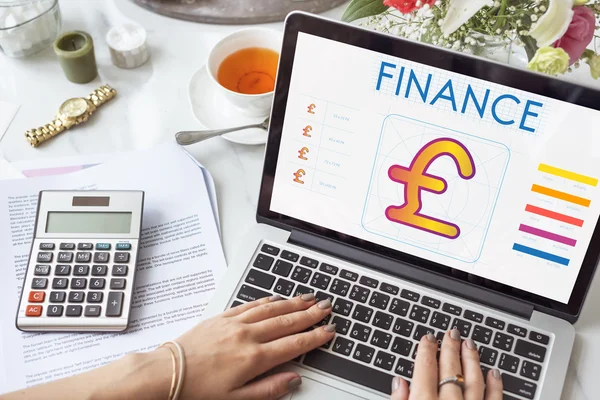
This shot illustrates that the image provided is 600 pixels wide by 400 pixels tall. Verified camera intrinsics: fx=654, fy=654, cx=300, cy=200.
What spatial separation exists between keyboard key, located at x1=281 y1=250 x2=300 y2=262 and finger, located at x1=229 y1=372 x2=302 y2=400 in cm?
13

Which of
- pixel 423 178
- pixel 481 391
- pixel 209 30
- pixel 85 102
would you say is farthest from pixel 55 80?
pixel 481 391

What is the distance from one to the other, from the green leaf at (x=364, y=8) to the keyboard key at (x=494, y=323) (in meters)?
0.34

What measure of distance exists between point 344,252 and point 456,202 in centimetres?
14

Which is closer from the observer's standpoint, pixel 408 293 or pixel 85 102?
pixel 408 293

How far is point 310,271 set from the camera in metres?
0.71

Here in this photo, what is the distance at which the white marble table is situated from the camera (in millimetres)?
838

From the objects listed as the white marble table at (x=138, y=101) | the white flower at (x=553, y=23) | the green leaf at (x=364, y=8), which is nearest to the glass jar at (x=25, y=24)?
the white marble table at (x=138, y=101)

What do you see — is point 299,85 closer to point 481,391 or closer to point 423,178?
point 423,178

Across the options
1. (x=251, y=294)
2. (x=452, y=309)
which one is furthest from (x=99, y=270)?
(x=452, y=309)

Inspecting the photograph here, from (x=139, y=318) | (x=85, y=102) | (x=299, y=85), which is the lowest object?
(x=139, y=318)

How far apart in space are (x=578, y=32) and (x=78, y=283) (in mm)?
563

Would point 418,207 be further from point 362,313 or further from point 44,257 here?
point 44,257

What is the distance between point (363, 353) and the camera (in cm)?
65

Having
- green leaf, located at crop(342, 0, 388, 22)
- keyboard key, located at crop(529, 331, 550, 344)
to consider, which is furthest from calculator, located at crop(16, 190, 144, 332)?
keyboard key, located at crop(529, 331, 550, 344)
